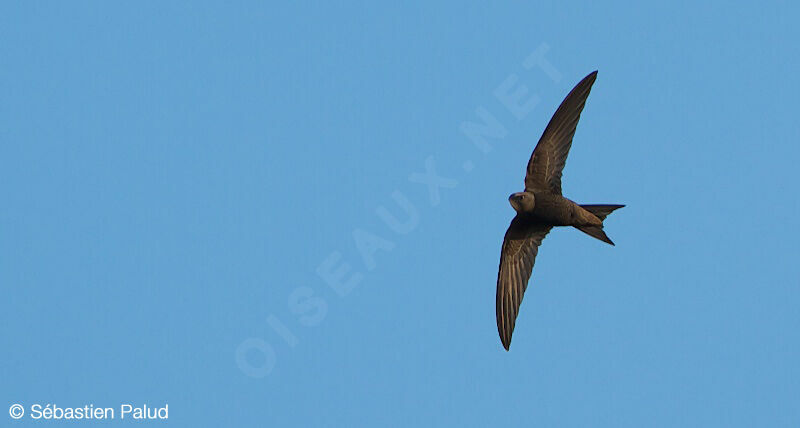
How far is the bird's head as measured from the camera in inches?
376

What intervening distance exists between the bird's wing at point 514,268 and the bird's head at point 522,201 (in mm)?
449

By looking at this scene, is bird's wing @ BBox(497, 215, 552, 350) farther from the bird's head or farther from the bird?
the bird's head

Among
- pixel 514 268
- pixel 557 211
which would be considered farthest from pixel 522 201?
pixel 514 268

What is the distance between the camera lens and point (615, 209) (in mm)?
9570

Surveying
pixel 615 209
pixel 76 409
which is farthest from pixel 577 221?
pixel 76 409

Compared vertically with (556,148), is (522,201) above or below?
below

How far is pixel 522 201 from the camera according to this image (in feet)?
31.3

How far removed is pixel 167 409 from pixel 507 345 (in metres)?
3.21

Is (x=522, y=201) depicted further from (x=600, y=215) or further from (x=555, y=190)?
(x=600, y=215)

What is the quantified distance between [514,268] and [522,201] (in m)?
0.92

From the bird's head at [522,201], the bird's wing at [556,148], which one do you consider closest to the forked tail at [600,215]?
the bird's wing at [556,148]

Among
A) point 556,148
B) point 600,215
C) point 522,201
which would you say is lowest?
point 600,215

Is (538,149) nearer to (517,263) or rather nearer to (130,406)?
(517,263)

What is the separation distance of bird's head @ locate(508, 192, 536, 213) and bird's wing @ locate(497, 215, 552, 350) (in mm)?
449
